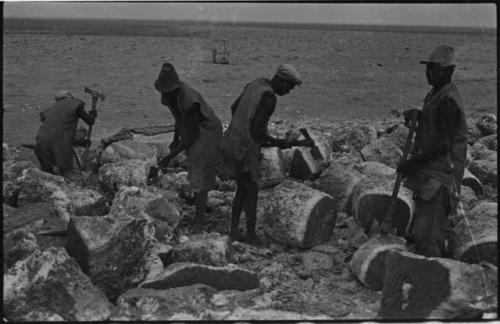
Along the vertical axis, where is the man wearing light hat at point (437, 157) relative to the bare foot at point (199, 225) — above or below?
above

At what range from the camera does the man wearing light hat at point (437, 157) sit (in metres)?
4.06

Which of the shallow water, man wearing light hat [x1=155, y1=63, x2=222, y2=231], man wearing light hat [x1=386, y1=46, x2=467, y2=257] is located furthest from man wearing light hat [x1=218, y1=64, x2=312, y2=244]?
the shallow water

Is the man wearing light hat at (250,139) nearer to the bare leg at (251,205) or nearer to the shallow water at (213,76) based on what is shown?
the bare leg at (251,205)

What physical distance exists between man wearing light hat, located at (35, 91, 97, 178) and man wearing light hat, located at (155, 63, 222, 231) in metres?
1.48

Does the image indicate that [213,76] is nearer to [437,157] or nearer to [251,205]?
[251,205]

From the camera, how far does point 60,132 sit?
20.1 ft

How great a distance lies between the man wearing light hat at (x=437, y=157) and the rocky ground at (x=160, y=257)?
0.67 metres

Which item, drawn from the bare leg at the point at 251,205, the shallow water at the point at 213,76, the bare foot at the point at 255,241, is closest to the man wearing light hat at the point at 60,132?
the bare leg at the point at 251,205

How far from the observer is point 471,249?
4.26 metres

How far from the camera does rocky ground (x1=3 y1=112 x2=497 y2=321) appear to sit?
364cm

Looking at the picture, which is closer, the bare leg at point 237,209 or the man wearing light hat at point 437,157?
the man wearing light hat at point 437,157

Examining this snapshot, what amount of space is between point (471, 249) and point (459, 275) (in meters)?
0.76

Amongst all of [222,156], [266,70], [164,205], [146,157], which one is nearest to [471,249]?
[222,156]

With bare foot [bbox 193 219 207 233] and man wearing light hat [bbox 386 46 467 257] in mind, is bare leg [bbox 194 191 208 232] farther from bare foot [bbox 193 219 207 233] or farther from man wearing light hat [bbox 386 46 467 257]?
man wearing light hat [bbox 386 46 467 257]
